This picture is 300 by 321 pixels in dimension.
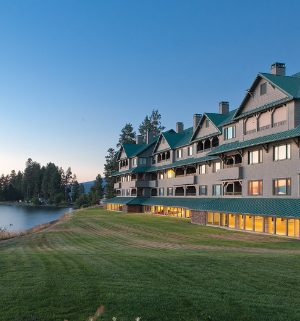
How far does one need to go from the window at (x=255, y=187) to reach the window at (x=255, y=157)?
2.09 meters

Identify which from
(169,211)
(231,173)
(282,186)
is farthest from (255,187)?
(169,211)

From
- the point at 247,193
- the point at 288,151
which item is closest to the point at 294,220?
the point at 288,151

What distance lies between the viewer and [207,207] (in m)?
44.9

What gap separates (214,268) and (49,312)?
7419mm

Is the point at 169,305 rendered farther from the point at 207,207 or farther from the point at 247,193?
the point at 207,207

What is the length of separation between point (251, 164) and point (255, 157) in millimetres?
886

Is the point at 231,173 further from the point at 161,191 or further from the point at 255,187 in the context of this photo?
the point at 161,191

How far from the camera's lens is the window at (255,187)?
38.2m

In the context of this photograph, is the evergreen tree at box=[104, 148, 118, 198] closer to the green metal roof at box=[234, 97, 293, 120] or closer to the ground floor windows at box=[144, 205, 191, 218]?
the ground floor windows at box=[144, 205, 191, 218]

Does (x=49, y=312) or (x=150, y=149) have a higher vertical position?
(x=150, y=149)

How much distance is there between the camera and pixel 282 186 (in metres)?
35.0

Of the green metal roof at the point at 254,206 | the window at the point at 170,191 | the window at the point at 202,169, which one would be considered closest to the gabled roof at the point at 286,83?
the green metal roof at the point at 254,206

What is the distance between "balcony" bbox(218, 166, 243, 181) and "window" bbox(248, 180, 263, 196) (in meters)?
1.77

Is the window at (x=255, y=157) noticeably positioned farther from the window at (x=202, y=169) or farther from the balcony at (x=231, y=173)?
the window at (x=202, y=169)
